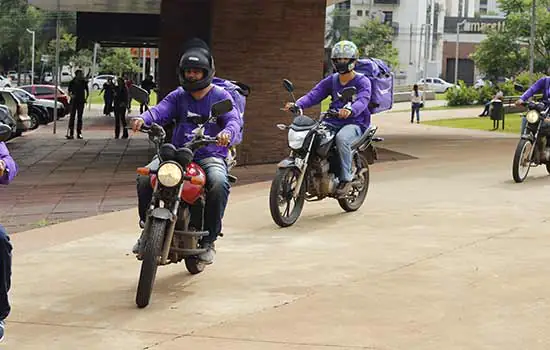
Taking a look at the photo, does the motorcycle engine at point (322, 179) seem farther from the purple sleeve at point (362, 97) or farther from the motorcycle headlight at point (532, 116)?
the motorcycle headlight at point (532, 116)

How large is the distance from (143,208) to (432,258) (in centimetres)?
255

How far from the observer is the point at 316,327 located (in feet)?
18.1

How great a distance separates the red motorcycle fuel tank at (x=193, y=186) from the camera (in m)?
6.14

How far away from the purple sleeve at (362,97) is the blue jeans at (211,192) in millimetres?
2995

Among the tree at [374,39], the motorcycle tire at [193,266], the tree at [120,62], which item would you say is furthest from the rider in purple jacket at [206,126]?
the tree at [374,39]

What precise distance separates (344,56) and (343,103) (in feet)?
1.61

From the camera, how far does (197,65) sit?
256 inches

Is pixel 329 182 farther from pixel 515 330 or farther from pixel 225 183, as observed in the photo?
pixel 515 330

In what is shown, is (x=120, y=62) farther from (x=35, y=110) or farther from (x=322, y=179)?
(x=322, y=179)

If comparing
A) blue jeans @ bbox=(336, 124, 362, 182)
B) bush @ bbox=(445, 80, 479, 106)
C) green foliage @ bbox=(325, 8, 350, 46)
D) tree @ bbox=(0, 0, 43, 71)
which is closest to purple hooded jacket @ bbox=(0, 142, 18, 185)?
blue jeans @ bbox=(336, 124, 362, 182)

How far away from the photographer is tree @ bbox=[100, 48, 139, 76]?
65406mm

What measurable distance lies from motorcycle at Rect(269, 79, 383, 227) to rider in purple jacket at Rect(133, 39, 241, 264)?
2.06 m

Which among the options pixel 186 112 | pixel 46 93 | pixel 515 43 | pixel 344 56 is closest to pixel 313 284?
pixel 186 112

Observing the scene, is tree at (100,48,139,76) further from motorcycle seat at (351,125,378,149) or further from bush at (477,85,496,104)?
motorcycle seat at (351,125,378,149)
